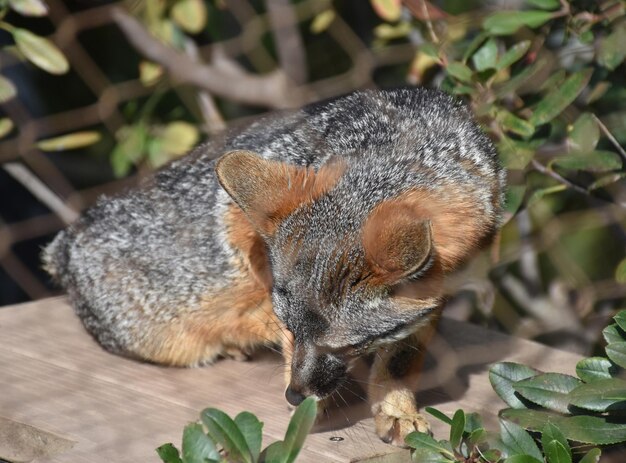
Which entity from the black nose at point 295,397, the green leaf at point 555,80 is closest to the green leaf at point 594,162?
the green leaf at point 555,80

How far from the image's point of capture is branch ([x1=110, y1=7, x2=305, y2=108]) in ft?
9.41

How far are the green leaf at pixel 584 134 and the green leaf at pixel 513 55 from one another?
21cm

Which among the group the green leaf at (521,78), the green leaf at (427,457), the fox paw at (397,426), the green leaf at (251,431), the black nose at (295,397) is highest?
the green leaf at (521,78)

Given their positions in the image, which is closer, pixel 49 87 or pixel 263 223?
pixel 263 223

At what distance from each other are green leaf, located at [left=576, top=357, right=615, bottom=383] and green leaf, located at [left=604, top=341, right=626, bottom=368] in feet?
0.17

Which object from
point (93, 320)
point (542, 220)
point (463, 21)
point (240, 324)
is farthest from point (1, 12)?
point (542, 220)

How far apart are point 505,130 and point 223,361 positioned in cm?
87

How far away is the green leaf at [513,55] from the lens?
2.07 meters

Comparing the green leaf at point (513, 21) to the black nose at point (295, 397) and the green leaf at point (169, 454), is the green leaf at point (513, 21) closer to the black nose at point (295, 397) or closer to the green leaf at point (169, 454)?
the black nose at point (295, 397)

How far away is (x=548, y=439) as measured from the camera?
140 cm

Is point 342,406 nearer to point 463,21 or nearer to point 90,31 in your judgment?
point 463,21

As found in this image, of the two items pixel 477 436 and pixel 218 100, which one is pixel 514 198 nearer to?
→ pixel 477 436

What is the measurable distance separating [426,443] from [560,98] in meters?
0.94

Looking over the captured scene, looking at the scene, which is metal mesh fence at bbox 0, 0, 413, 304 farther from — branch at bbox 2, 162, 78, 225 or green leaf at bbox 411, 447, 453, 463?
green leaf at bbox 411, 447, 453, 463
